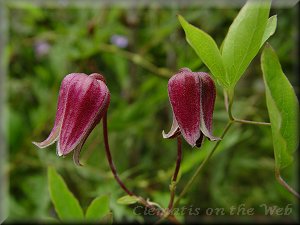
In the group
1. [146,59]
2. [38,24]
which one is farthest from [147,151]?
[38,24]

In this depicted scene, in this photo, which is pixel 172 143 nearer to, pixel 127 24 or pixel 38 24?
pixel 127 24

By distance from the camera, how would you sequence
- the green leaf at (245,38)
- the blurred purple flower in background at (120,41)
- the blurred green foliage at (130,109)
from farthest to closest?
the blurred purple flower in background at (120,41)
the blurred green foliage at (130,109)
the green leaf at (245,38)

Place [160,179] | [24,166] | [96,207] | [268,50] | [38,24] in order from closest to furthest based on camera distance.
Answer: [268,50], [96,207], [160,179], [24,166], [38,24]

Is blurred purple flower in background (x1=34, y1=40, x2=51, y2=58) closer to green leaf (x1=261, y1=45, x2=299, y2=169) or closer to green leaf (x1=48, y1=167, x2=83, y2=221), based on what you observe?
green leaf (x1=48, y1=167, x2=83, y2=221)

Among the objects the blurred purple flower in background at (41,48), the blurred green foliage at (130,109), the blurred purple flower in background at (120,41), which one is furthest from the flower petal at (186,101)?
the blurred purple flower in background at (41,48)

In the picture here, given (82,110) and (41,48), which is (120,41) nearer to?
(41,48)

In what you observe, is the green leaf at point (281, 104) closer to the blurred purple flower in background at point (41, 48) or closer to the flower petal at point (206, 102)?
the flower petal at point (206, 102)
